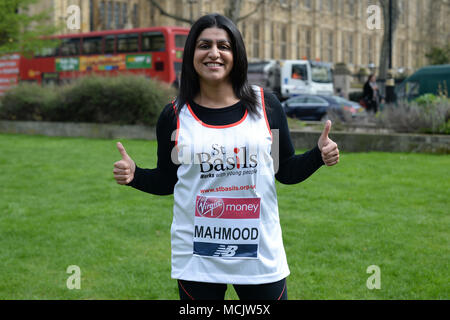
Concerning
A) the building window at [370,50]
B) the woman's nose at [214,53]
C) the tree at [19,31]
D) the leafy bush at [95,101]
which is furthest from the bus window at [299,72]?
the building window at [370,50]

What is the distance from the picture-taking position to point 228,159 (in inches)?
88.4

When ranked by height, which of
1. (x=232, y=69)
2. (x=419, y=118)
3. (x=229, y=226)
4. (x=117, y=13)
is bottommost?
(x=419, y=118)

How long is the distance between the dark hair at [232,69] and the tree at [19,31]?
1618 cm

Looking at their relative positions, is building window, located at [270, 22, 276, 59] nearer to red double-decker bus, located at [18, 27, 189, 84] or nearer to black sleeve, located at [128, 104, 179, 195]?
→ red double-decker bus, located at [18, 27, 189, 84]

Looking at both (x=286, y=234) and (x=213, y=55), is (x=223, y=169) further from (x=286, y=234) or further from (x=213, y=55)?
(x=286, y=234)

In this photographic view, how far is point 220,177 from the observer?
7.43 ft

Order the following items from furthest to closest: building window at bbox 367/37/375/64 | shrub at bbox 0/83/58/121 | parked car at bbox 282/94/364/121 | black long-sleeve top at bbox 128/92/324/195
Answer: building window at bbox 367/37/375/64
parked car at bbox 282/94/364/121
shrub at bbox 0/83/58/121
black long-sleeve top at bbox 128/92/324/195

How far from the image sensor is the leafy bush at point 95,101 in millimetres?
16375

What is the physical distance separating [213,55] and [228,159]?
1.38 ft

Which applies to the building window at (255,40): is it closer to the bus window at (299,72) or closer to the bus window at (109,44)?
the bus window at (299,72)

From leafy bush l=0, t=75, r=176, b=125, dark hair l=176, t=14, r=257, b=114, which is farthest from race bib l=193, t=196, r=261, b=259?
leafy bush l=0, t=75, r=176, b=125

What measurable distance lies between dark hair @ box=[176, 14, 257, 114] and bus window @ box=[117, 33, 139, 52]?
2347 cm

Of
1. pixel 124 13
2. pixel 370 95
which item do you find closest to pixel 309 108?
pixel 370 95

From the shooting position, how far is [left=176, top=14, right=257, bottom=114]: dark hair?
2371 mm
